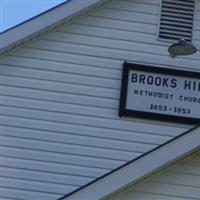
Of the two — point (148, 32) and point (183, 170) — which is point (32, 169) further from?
point (183, 170)

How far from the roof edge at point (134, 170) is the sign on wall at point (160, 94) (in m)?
4.38

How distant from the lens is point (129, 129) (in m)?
12.7

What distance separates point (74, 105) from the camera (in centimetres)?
1276

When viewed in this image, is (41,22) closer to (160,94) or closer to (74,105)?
(74,105)

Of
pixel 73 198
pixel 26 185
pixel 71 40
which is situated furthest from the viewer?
pixel 71 40

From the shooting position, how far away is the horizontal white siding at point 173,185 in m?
8.38

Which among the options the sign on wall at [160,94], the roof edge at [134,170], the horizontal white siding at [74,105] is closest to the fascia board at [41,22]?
the horizontal white siding at [74,105]

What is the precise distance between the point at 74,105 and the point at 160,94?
1.51 metres

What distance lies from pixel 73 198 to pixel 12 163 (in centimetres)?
443

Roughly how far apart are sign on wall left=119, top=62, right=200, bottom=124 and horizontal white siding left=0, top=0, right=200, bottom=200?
0.14 meters

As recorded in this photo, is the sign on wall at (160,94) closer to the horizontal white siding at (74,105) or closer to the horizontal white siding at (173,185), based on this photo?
the horizontal white siding at (74,105)

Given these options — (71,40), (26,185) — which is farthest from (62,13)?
(26,185)

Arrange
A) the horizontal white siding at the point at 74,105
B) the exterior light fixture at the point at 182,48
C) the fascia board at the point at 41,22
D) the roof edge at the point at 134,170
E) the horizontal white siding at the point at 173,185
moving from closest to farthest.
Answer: the roof edge at the point at 134,170 → the horizontal white siding at the point at 173,185 → the exterior light fixture at the point at 182,48 → the horizontal white siding at the point at 74,105 → the fascia board at the point at 41,22

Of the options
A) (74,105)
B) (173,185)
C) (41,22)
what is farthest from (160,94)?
(173,185)
